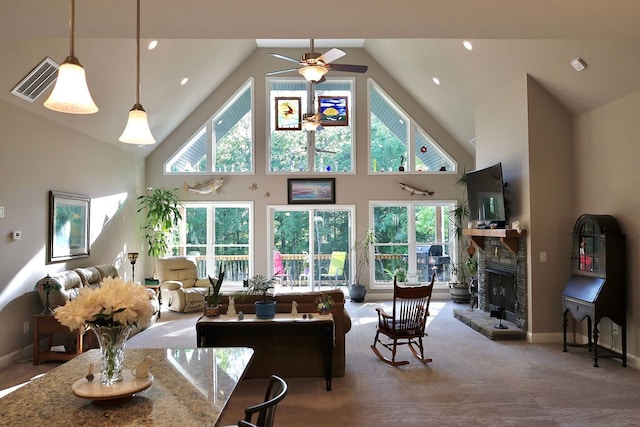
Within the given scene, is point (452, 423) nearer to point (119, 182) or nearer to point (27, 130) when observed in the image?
point (27, 130)

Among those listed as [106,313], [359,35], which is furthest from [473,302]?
[106,313]

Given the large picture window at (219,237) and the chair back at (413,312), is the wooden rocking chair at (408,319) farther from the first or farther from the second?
the large picture window at (219,237)

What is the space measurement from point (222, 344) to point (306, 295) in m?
0.95

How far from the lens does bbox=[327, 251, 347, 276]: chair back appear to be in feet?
30.8

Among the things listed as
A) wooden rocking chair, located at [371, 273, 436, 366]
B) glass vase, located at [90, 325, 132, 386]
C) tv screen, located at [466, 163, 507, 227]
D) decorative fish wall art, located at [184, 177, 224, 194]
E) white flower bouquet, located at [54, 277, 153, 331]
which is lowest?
wooden rocking chair, located at [371, 273, 436, 366]

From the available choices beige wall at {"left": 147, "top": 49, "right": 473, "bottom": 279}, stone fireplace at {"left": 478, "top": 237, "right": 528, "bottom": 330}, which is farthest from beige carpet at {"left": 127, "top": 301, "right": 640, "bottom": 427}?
beige wall at {"left": 147, "top": 49, "right": 473, "bottom": 279}

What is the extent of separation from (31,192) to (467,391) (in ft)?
17.8

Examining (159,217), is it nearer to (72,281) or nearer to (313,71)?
(72,281)

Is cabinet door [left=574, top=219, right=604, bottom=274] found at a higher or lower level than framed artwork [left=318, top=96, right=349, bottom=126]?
lower

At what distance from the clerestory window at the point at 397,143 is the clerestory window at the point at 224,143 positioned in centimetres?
265

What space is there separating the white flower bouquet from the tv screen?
17.9ft

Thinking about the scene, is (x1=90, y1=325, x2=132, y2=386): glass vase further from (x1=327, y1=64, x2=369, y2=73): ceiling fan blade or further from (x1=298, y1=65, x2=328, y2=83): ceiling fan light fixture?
(x1=327, y1=64, x2=369, y2=73): ceiling fan blade

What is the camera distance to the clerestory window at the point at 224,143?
31.1ft

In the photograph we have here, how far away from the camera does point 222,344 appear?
4320mm
